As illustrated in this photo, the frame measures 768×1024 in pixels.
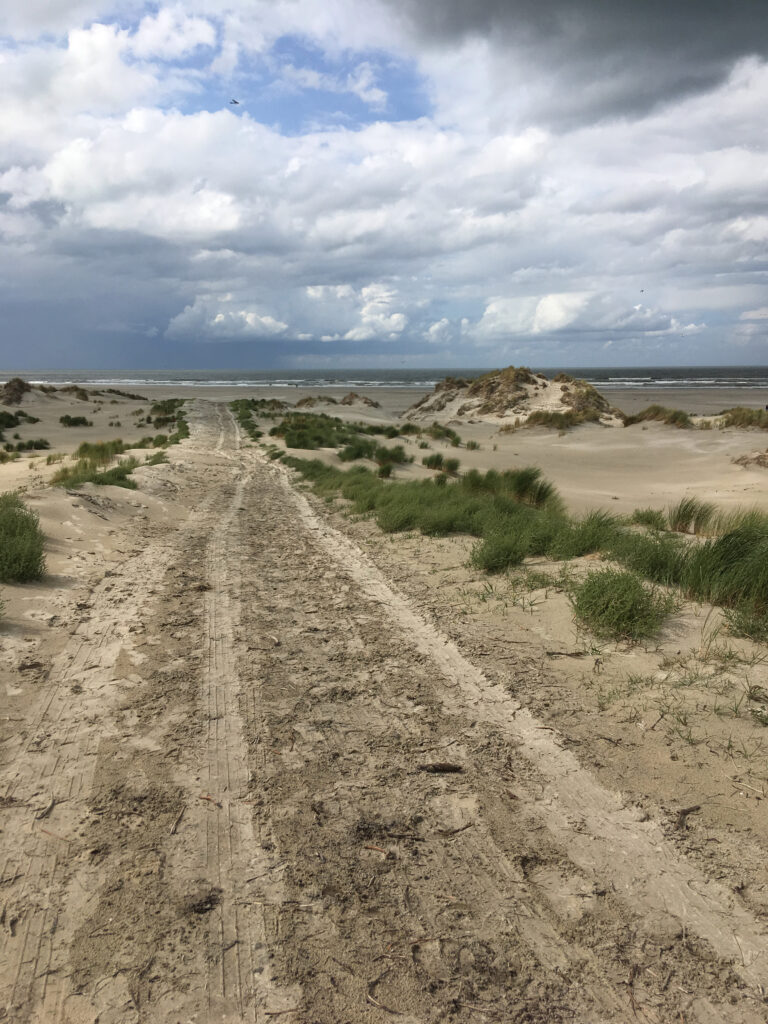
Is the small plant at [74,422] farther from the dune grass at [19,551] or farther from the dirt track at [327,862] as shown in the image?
the dirt track at [327,862]

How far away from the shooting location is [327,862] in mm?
2689

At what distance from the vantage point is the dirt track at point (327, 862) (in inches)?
82.7

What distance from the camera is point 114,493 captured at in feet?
38.7

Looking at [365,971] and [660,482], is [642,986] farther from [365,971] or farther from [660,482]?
[660,482]

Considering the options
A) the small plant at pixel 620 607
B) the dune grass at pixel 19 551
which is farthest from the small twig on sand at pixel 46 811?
the small plant at pixel 620 607

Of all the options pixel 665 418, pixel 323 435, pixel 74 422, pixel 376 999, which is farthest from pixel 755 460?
pixel 74 422

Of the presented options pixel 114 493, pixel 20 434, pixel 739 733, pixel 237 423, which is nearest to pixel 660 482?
pixel 114 493

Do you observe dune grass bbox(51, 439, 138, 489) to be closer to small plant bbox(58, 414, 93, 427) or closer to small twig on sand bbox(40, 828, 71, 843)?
small twig on sand bbox(40, 828, 71, 843)

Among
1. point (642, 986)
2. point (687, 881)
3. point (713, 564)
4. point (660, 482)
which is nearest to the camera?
point (642, 986)

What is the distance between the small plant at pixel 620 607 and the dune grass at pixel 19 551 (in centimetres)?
544

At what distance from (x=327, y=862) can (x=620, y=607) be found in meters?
3.44

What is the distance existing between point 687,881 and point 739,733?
1357 millimetres

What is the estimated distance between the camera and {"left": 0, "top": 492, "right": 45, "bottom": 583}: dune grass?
20.3 feet

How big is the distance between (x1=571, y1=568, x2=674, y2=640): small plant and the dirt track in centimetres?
129
